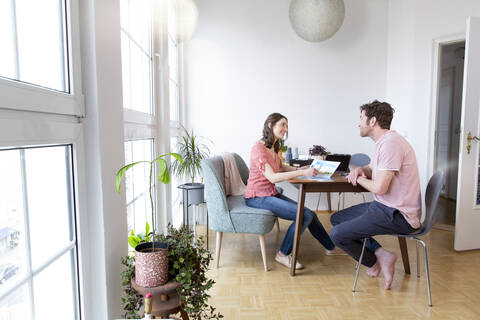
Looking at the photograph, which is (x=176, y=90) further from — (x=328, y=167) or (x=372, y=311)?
(x=372, y=311)

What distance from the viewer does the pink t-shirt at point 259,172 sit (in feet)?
9.48

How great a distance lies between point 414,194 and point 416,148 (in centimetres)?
217

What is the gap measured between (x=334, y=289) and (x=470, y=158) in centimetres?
205

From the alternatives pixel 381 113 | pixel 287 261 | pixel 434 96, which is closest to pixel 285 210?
pixel 287 261

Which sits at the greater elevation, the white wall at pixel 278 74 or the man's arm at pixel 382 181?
the white wall at pixel 278 74

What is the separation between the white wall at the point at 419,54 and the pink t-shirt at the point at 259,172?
227 cm

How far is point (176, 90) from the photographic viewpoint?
4.36 m

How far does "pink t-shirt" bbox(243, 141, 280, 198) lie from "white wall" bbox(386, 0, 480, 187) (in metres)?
2.27

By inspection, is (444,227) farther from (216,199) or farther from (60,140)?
(60,140)

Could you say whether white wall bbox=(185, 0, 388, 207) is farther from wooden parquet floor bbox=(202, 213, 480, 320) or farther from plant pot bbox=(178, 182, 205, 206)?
wooden parquet floor bbox=(202, 213, 480, 320)

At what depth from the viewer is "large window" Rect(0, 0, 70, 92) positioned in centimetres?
91

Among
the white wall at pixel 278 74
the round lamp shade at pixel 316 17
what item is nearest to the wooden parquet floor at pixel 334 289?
the white wall at pixel 278 74

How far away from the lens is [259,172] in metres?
2.97

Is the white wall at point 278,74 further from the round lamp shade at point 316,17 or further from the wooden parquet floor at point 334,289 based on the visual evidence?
the wooden parquet floor at point 334,289
